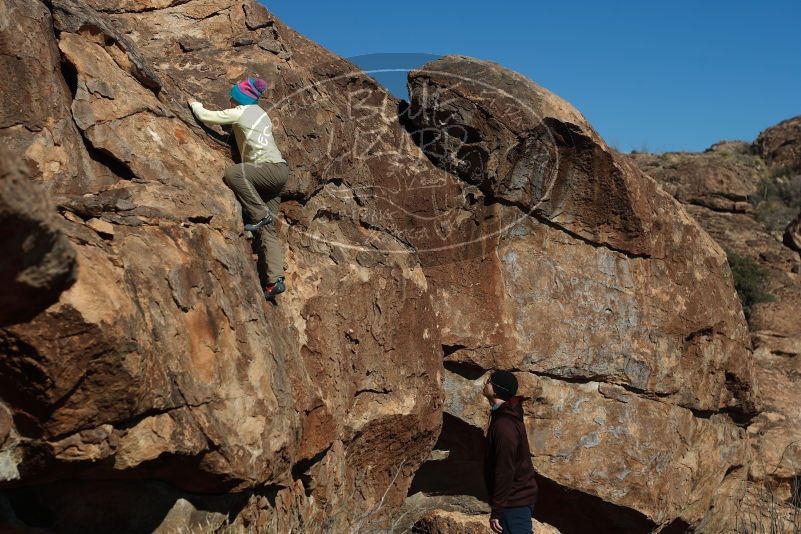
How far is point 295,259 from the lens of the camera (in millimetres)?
7062

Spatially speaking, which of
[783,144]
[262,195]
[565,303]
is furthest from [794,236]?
[262,195]

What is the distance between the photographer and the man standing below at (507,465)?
5859 mm

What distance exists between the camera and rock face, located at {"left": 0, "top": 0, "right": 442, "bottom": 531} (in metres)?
4.26

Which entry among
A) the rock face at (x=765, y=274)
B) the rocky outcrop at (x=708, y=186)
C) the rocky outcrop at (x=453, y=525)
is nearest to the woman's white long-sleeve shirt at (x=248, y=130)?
the rocky outcrop at (x=453, y=525)

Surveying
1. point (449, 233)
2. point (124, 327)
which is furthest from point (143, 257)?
point (449, 233)

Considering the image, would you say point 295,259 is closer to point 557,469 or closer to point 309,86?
point 309,86

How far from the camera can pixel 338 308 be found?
7215 mm

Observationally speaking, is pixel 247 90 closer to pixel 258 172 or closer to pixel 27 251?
pixel 258 172

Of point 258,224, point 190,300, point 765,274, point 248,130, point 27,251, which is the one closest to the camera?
point 27,251

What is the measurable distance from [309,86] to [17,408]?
4491 millimetres

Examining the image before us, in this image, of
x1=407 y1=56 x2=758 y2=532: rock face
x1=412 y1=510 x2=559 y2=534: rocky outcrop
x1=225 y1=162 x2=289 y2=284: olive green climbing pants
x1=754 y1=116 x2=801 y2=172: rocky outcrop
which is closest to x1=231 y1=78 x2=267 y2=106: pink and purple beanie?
x1=225 y1=162 x2=289 y2=284: olive green climbing pants

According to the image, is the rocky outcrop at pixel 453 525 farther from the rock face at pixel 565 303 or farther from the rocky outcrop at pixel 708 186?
the rocky outcrop at pixel 708 186

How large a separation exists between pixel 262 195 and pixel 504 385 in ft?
7.87

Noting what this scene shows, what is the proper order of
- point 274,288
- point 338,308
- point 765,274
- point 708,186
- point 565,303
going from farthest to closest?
point 708,186
point 765,274
point 565,303
point 338,308
point 274,288
